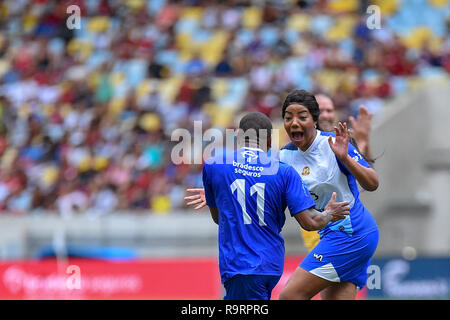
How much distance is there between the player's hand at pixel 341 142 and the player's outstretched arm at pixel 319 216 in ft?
1.34

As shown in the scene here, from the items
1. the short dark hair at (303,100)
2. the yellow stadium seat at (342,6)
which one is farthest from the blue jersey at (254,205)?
the yellow stadium seat at (342,6)

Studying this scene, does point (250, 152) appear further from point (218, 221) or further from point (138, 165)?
point (138, 165)

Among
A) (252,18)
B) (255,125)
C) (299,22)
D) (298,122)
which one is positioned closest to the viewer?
(255,125)

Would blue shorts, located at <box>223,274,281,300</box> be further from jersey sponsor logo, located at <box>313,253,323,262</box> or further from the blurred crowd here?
the blurred crowd

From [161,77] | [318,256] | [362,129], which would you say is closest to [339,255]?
[318,256]

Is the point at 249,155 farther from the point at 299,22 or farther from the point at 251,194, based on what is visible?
the point at 299,22

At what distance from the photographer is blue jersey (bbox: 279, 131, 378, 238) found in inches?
262

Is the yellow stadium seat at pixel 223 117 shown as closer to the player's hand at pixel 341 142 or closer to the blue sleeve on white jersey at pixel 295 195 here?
the player's hand at pixel 341 142

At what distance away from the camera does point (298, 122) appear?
6414 millimetres

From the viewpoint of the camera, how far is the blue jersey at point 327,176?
6.65 meters

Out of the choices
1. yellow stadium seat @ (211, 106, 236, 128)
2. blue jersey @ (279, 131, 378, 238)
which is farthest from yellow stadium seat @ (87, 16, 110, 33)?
blue jersey @ (279, 131, 378, 238)

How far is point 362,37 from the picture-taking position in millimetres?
16156

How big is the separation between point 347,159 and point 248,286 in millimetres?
1215
